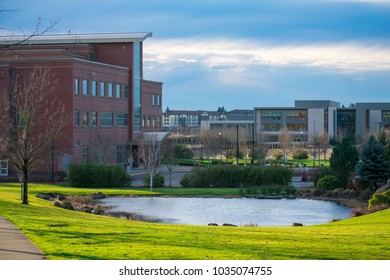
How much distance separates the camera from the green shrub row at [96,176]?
47.3 m

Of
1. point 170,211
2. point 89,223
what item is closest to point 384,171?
point 170,211

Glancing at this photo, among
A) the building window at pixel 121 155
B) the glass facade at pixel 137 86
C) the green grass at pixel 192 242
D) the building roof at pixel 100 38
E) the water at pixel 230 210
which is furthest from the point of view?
the glass facade at pixel 137 86

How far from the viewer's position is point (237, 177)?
47781 millimetres

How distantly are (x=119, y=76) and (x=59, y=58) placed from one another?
10492mm

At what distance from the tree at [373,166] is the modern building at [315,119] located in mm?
42546

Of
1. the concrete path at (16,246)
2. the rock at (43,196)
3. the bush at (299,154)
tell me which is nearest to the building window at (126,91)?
the bush at (299,154)

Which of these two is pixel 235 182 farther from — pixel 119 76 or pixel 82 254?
pixel 82 254

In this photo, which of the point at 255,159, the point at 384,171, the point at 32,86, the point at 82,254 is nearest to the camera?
the point at 82,254

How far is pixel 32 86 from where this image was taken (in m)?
32.9

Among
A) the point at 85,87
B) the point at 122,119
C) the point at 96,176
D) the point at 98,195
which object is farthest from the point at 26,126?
the point at 122,119

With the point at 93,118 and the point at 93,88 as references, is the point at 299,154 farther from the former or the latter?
the point at 93,88

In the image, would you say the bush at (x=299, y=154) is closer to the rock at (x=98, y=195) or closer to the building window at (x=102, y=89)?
the building window at (x=102, y=89)

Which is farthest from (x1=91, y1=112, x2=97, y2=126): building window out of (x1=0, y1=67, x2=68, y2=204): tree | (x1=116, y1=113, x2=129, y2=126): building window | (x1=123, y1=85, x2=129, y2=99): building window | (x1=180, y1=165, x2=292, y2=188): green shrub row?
(x1=180, y1=165, x2=292, y2=188): green shrub row

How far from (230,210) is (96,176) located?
1563cm
